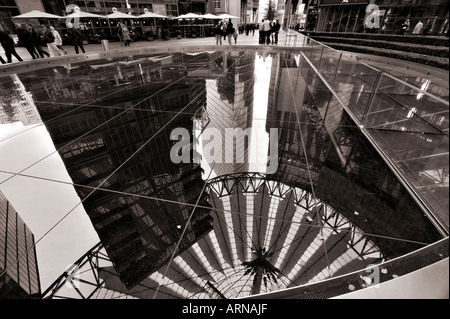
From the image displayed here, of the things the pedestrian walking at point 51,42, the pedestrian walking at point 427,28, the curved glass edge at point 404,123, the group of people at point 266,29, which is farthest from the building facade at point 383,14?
the pedestrian walking at point 51,42

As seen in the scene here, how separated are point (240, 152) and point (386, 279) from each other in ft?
Answer: 8.24

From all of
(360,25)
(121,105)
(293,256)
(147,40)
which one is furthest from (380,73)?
(147,40)

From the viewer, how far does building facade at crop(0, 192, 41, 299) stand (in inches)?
73.1

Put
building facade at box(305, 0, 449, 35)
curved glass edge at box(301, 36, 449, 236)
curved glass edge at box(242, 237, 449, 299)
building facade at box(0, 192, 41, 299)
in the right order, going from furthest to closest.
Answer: building facade at box(305, 0, 449, 35) < curved glass edge at box(301, 36, 449, 236) < building facade at box(0, 192, 41, 299) < curved glass edge at box(242, 237, 449, 299)

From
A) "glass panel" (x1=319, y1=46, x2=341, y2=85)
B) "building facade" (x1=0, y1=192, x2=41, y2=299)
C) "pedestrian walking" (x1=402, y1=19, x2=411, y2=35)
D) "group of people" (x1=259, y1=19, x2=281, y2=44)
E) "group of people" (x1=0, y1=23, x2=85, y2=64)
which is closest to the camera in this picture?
"building facade" (x1=0, y1=192, x2=41, y2=299)

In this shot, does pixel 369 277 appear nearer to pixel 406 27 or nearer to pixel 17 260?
pixel 17 260

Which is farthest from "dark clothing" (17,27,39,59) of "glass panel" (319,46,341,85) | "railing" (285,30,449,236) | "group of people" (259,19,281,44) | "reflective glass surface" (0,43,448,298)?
"group of people" (259,19,281,44)

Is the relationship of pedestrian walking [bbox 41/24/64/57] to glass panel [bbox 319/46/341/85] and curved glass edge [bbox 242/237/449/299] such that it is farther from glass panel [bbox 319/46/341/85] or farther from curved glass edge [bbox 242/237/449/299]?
curved glass edge [bbox 242/237/449/299]

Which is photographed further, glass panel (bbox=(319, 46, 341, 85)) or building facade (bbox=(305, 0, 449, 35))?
building facade (bbox=(305, 0, 449, 35))

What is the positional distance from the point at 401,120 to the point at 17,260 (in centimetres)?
624

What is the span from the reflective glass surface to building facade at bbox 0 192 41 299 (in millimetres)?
603

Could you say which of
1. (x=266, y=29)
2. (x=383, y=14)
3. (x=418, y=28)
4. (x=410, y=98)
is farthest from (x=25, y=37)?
(x=383, y=14)

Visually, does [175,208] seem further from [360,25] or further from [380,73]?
[360,25]

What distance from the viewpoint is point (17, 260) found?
6.84ft
